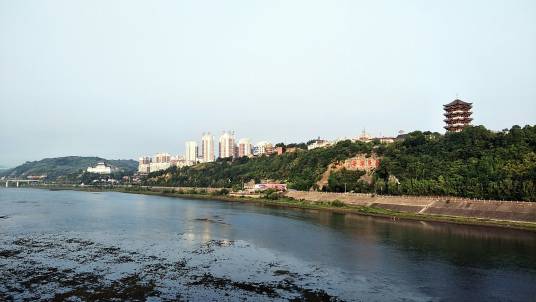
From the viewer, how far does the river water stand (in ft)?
65.9

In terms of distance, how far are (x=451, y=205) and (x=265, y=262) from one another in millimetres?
27966

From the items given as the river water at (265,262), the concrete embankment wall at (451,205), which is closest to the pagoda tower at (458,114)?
the concrete embankment wall at (451,205)

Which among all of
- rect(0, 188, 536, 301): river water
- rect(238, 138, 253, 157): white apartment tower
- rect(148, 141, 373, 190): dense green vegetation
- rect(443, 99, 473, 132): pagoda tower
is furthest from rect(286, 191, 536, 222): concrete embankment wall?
rect(238, 138, 253, 157): white apartment tower

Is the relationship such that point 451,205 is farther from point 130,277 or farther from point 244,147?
point 244,147

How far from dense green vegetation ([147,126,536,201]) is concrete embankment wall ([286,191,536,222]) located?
62.2 inches

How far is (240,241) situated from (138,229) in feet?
36.6

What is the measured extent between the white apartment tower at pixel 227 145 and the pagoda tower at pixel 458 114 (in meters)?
104

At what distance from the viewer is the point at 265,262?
87.6 feet

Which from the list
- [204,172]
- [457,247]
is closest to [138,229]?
[457,247]

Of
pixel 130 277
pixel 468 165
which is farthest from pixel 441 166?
pixel 130 277

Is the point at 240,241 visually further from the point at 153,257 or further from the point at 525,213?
the point at 525,213

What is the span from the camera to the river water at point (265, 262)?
20.1 meters

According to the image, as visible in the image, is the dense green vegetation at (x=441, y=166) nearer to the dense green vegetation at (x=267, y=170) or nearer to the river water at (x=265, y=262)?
the dense green vegetation at (x=267, y=170)

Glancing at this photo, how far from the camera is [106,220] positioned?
47344 millimetres
